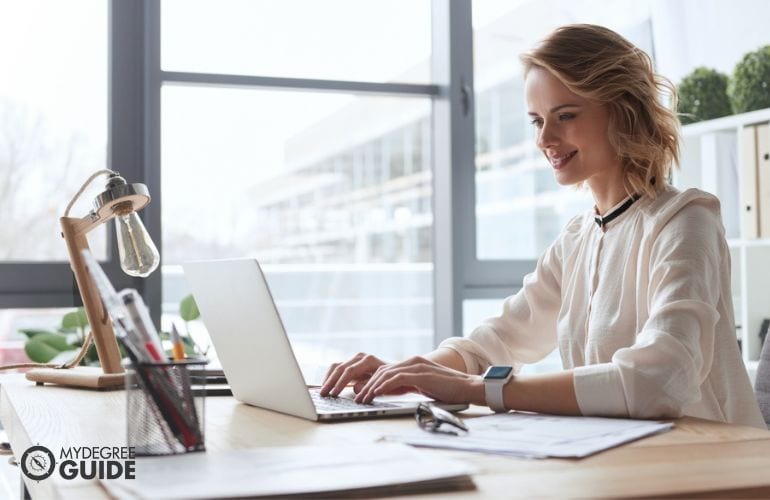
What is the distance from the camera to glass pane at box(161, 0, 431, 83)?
3.34 metres

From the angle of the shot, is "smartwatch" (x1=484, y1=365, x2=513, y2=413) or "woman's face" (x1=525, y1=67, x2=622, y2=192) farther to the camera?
"woman's face" (x1=525, y1=67, x2=622, y2=192)

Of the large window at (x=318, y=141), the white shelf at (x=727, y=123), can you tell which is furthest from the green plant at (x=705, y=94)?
the large window at (x=318, y=141)

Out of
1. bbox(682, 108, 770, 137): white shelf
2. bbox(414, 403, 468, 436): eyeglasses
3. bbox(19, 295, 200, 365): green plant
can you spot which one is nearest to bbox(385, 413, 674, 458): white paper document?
bbox(414, 403, 468, 436): eyeglasses

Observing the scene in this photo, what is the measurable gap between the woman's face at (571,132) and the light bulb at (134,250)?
29.8 inches

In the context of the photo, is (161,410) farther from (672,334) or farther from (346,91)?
(346,91)

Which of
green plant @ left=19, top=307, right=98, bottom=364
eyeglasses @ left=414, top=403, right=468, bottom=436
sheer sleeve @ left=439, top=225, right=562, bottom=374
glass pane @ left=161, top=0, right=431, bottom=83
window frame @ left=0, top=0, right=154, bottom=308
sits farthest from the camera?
glass pane @ left=161, top=0, right=431, bottom=83

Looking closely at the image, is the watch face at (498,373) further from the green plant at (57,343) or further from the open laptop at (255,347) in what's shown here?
the green plant at (57,343)

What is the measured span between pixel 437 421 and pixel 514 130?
8.93ft

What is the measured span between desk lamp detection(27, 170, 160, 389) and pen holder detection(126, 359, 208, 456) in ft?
2.37

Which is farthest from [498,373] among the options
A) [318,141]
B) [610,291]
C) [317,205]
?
[317,205]

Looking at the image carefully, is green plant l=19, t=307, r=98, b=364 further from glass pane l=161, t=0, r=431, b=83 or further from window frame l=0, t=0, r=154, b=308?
glass pane l=161, t=0, r=431, b=83

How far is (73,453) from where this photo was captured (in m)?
1.05

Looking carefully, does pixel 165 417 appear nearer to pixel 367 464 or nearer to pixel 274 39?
pixel 367 464

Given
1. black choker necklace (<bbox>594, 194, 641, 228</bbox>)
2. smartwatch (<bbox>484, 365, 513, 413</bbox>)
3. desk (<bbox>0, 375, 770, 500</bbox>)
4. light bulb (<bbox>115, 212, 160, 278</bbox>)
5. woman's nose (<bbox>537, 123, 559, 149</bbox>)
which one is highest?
woman's nose (<bbox>537, 123, 559, 149</bbox>)
